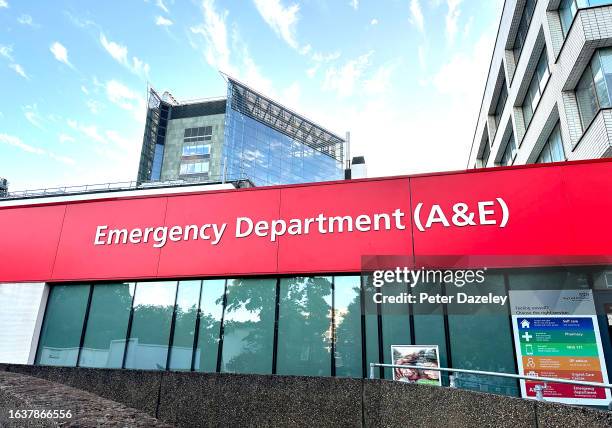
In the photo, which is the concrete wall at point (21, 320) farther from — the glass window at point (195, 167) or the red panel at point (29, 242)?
the glass window at point (195, 167)

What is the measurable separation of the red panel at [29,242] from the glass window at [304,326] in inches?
298

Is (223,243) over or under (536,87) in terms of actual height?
under

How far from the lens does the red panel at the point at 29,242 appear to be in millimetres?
13516

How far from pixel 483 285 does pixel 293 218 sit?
495 centimetres

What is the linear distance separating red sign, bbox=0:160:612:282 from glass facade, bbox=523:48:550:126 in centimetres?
1001

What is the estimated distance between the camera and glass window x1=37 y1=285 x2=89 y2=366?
1266 cm

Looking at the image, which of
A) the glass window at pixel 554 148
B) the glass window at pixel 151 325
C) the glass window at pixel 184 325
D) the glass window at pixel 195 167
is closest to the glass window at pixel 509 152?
the glass window at pixel 554 148

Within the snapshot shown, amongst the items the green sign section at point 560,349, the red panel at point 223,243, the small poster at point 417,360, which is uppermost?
the red panel at point 223,243

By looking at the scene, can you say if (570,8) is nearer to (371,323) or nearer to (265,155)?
(371,323)

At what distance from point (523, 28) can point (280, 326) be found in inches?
774

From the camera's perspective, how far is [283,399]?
6582 millimetres

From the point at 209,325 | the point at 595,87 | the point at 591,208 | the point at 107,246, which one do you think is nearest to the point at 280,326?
the point at 209,325

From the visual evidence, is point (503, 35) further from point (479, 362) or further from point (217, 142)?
point (217, 142)

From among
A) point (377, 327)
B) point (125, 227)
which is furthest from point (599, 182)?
point (125, 227)
